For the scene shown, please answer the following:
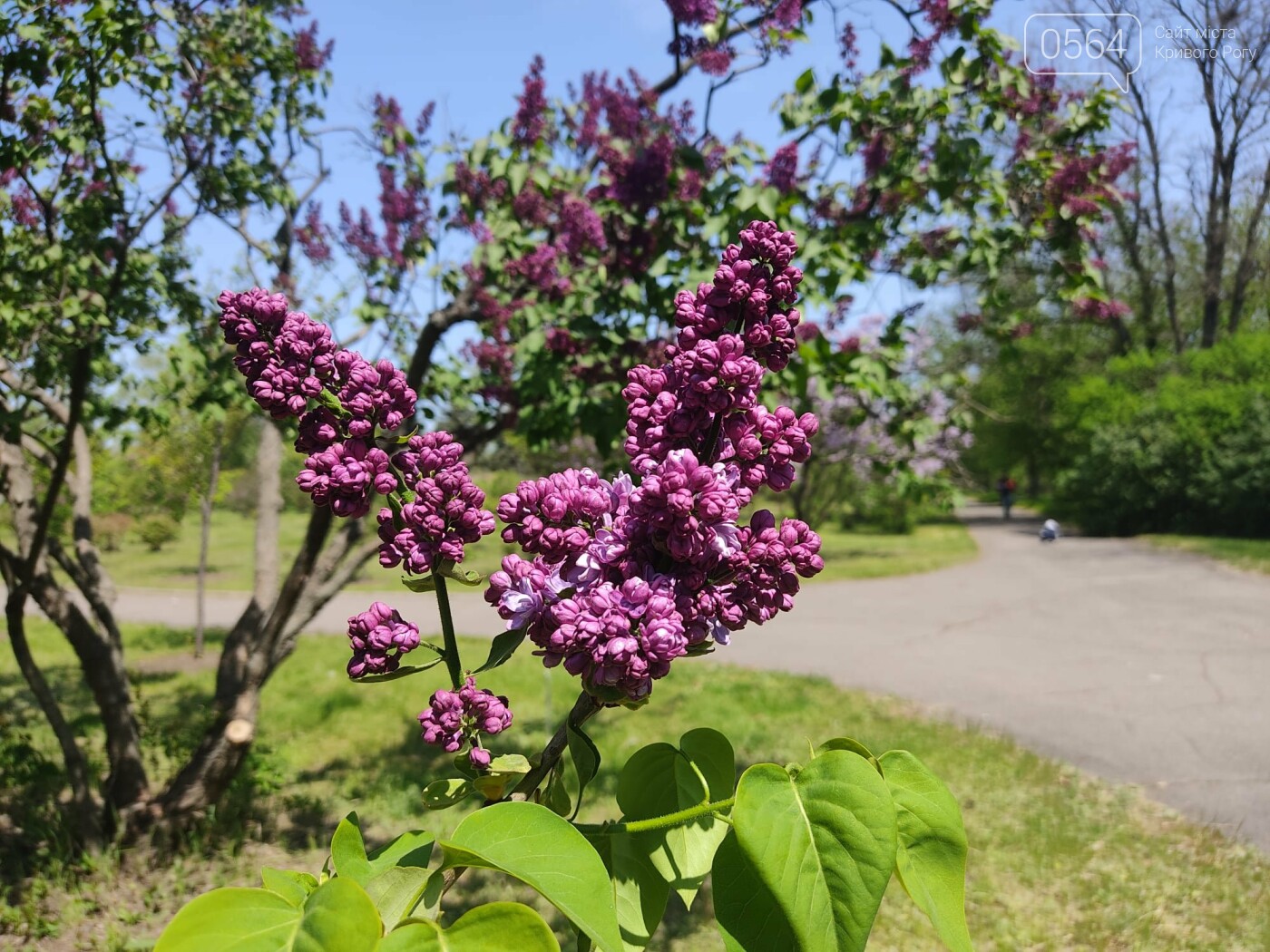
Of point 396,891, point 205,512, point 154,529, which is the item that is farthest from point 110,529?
point 396,891

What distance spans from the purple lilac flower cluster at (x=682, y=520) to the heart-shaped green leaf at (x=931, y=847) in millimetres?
243

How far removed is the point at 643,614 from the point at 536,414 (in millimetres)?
3176

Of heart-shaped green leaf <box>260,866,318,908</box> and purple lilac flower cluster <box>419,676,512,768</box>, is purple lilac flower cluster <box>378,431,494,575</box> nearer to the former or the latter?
purple lilac flower cluster <box>419,676,512,768</box>

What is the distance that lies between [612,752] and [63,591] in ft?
12.5

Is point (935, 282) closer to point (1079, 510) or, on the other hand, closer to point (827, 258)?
point (827, 258)

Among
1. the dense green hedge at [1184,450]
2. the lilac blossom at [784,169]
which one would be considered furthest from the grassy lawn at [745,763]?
the dense green hedge at [1184,450]

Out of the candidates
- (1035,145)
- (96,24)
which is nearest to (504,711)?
(96,24)

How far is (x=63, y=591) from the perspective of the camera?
4.23 meters

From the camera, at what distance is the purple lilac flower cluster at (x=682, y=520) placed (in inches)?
30.7

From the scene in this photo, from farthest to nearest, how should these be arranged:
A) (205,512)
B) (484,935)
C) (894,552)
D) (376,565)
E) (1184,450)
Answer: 1. (1184,450)
2. (894,552)
3. (376,565)
4. (205,512)
5. (484,935)

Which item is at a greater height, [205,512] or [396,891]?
[396,891]

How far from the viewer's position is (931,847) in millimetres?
841

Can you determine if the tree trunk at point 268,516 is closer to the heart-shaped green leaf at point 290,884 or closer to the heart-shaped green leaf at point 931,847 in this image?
the heart-shaped green leaf at point 290,884

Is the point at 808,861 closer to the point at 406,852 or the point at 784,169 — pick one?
the point at 406,852
